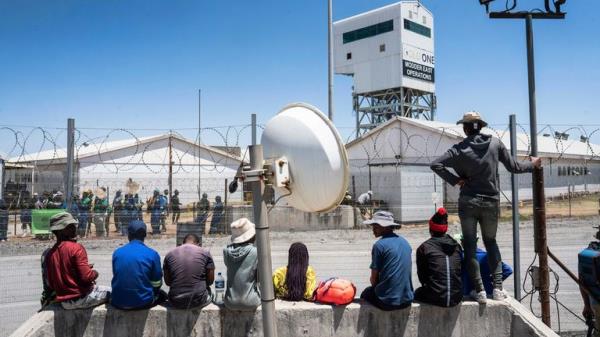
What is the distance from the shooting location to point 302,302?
458 centimetres

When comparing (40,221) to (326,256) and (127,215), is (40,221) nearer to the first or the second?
(127,215)

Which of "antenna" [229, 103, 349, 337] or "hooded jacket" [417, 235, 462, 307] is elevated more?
"antenna" [229, 103, 349, 337]

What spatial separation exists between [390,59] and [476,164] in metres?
41.0

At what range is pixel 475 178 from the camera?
4.48 metres

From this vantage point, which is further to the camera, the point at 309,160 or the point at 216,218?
the point at 216,218

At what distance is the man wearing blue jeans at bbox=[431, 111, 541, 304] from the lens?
4430 millimetres

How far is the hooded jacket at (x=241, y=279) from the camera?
14.3ft

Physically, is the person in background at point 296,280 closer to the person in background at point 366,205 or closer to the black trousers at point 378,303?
the black trousers at point 378,303

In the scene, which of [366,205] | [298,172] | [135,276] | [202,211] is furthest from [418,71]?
[298,172]

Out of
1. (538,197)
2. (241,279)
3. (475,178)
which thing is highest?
(475,178)

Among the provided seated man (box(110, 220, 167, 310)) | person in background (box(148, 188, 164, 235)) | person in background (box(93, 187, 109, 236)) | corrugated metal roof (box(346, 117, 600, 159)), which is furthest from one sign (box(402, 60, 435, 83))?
seated man (box(110, 220, 167, 310))

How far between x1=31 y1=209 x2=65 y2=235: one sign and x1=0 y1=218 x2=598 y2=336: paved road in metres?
1.05

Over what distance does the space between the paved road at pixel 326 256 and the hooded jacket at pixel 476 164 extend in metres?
2.18

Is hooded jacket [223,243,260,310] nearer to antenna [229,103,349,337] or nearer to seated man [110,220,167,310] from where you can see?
seated man [110,220,167,310]
